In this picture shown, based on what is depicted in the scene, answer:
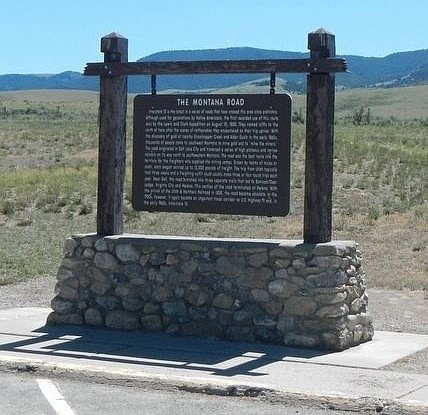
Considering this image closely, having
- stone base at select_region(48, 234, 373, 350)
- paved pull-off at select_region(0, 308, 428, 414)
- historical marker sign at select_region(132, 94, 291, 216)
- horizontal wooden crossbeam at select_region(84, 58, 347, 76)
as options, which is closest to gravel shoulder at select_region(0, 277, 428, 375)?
paved pull-off at select_region(0, 308, 428, 414)

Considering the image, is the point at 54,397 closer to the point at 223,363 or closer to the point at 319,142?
the point at 223,363

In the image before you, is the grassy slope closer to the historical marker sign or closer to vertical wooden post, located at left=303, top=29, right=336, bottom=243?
the historical marker sign

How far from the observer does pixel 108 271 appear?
11414mm

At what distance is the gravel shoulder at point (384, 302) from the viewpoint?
12445 mm

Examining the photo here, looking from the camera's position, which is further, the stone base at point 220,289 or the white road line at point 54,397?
the stone base at point 220,289

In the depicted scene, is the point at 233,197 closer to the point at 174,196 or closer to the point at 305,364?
the point at 174,196

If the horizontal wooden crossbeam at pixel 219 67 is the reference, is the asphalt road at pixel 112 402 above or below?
below

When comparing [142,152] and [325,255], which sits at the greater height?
[142,152]

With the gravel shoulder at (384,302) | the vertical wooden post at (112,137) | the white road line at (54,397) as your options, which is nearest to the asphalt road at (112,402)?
the white road line at (54,397)

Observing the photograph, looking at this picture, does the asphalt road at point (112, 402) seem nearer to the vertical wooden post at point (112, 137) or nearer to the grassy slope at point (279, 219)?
the vertical wooden post at point (112, 137)

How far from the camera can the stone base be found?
34.0 ft

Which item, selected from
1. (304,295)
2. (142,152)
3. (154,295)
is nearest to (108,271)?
(154,295)

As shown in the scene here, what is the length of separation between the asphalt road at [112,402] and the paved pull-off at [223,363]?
18cm

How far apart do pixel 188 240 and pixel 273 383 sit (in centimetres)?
274
